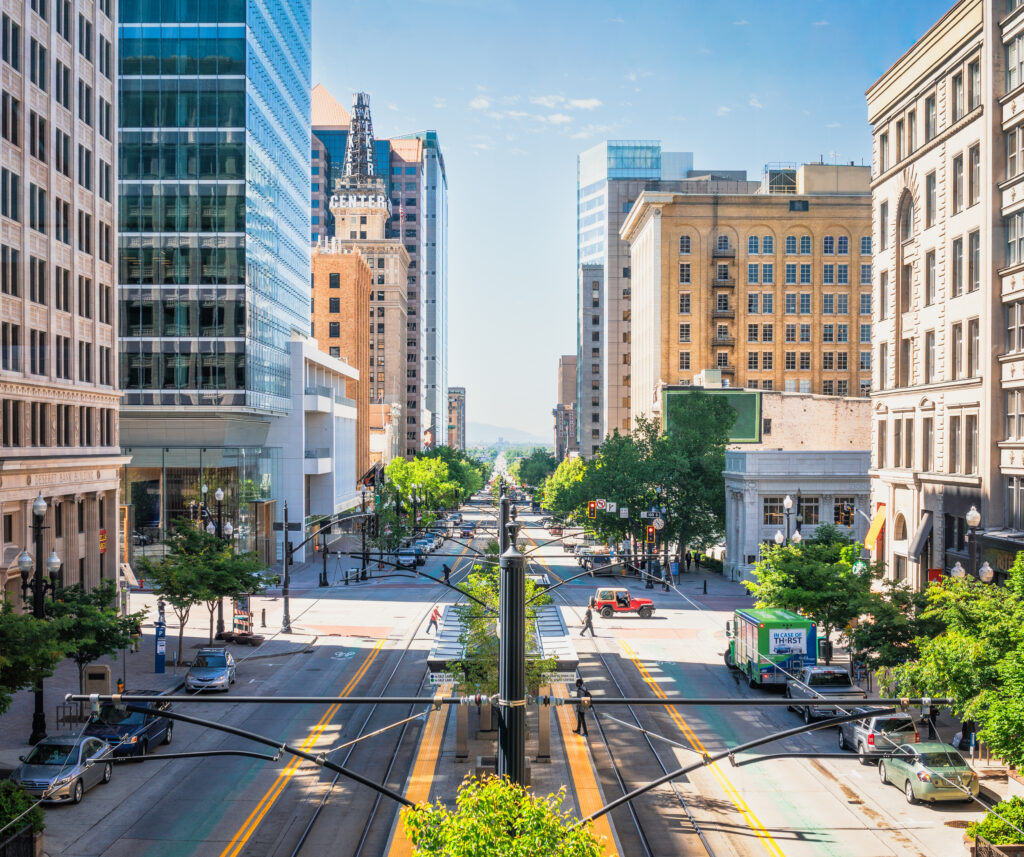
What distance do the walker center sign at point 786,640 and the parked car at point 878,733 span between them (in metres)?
8.10

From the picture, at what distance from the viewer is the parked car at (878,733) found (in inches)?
1085

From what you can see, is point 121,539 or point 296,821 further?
point 121,539

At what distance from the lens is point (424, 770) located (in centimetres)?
2702

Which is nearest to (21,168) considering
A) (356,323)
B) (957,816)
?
(957,816)

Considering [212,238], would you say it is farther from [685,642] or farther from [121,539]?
[685,642]

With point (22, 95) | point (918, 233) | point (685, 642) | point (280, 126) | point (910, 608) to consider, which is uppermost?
point (280, 126)

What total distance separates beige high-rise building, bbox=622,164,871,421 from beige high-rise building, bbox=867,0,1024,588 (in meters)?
62.1

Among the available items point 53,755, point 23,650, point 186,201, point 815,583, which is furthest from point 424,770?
point 186,201

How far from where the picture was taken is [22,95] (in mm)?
45969

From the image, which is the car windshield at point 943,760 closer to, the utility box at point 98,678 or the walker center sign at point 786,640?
the walker center sign at point 786,640

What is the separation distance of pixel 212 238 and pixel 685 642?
46.3 m

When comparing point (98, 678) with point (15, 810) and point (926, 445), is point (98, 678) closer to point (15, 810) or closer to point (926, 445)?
point (15, 810)

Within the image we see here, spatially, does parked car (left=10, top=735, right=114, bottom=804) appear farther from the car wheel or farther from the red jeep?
the red jeep

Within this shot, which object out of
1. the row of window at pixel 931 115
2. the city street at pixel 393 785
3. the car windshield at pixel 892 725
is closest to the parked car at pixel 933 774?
the city street at pixel 393 785
